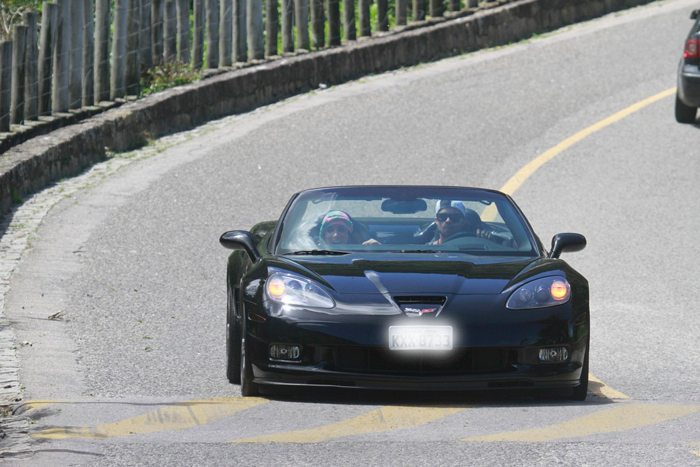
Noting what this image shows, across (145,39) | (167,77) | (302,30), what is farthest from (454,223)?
(302,30)

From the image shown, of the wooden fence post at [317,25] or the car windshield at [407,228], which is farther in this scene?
the wooden fence post at [317,25]

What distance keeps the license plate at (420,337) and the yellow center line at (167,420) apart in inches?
30.3

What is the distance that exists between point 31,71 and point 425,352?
28.9 ft

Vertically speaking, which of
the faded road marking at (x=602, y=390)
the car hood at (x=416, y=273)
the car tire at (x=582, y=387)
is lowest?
the faded road marking at (x=602, y=390)

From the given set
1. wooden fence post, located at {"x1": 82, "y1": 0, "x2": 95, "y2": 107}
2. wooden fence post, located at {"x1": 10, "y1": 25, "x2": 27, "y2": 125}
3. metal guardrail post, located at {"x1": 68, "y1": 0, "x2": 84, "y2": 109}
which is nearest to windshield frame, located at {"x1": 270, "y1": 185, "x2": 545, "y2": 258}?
wooden fence post, located at {"x1": 10, "y1": 25, "x2": 27, "y2": 125}

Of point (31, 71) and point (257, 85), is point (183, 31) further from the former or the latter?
point (31, 71)

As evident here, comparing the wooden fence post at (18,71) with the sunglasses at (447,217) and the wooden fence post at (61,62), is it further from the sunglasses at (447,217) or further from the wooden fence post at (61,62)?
the sunglasses at (447,217)

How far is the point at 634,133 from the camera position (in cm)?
1631

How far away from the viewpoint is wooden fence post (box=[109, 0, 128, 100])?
1647 cm

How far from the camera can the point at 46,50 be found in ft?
47.1

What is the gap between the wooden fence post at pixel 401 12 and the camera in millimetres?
21438

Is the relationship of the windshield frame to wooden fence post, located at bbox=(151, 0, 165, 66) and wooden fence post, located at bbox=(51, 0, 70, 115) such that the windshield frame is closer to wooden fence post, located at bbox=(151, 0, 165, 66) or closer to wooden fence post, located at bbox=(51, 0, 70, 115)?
wooden fence post, located at bbox=(51, 0, 70, 115)

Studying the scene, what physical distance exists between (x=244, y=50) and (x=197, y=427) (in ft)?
45.3

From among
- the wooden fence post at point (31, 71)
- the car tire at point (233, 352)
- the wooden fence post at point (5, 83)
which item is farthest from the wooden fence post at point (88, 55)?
the car tire at point (233, 352)
